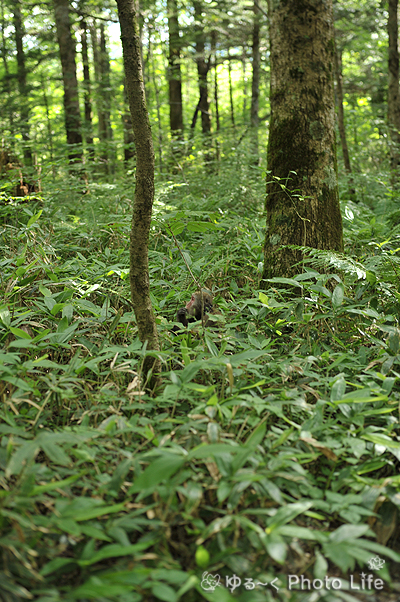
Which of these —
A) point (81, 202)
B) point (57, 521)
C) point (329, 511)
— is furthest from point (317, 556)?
point (81, 202)

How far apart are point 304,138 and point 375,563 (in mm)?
2919

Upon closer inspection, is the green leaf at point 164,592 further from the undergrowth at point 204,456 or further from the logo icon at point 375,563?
the logo icon at point 375,563

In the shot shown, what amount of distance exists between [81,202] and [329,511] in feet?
17.2

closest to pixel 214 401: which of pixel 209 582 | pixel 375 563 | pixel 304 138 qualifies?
pixel 209 582

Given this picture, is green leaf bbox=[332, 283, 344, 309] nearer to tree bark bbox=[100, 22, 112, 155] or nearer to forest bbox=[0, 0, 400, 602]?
forest bbox=[0, 0, 400, 602]

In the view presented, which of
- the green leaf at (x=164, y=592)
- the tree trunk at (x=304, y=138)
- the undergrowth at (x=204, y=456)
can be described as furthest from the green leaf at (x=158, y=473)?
the tree trunk at (x=304, y=138)

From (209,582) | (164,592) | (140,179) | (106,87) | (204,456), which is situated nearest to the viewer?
(164,592)

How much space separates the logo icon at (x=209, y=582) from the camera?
1.38 metres

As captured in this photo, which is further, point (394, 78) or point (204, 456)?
point (394, 78)

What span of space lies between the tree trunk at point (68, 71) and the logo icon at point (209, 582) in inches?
344

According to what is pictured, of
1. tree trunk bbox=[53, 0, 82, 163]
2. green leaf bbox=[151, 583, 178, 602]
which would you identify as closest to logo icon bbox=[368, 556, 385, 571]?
green leaf bbox=[151, 583, 178, 602]

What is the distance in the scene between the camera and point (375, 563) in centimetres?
155

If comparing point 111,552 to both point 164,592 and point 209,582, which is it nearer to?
point 164,592

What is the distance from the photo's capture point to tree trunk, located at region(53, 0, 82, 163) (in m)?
8.89
